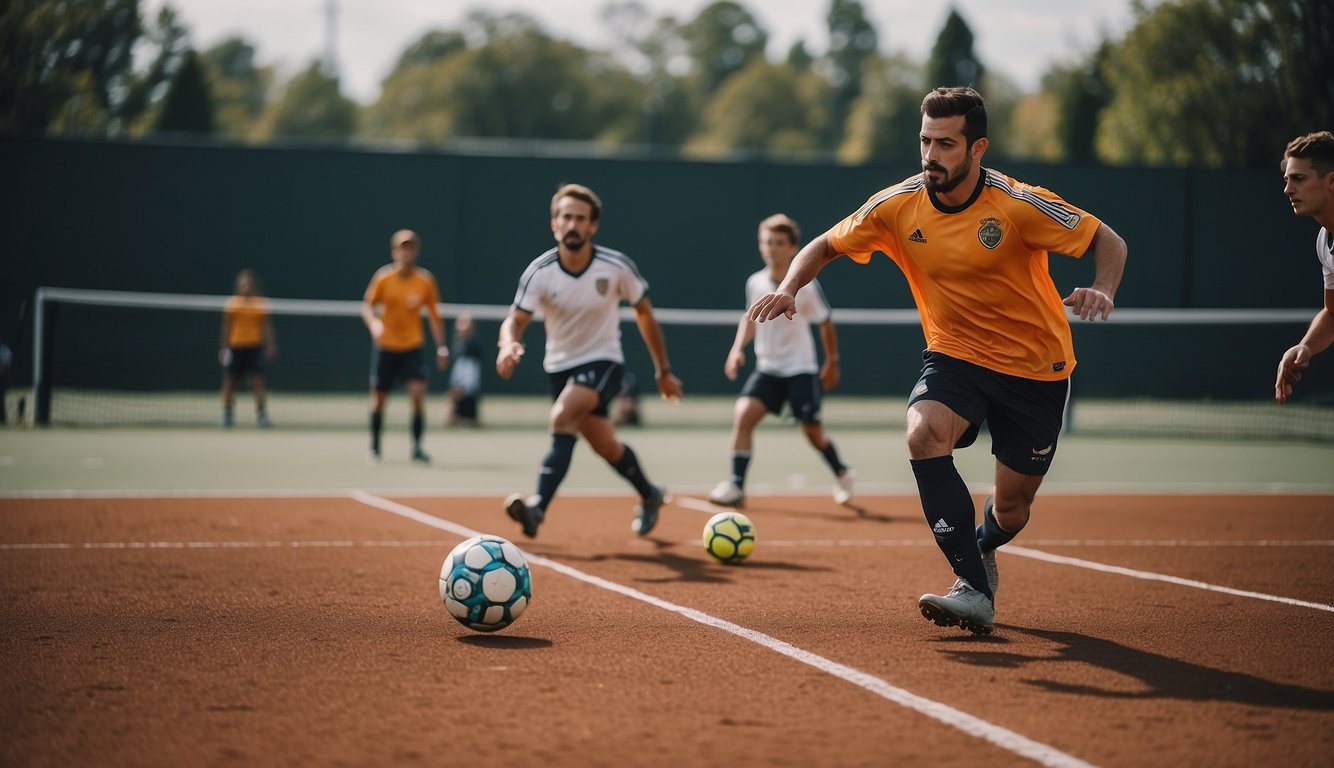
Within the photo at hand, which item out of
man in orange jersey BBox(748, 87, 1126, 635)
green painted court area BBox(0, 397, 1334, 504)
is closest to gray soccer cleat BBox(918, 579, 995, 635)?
man in orange jersey BBox(748, 87, 1126, 635)

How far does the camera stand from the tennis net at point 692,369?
2369 cm

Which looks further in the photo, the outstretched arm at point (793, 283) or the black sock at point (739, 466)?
the black sock at point (739, 466)

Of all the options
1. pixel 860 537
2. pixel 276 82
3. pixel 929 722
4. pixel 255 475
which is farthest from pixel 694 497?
pixel 276 82

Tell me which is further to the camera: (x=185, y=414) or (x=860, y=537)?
(x=185, y=414)

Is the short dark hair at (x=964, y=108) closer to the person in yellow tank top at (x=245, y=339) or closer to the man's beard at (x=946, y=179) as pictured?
the man's beard at (x=946, y=179)

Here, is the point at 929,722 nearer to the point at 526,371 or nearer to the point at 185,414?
the point at 185,414

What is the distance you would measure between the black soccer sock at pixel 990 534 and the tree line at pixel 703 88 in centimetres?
3475

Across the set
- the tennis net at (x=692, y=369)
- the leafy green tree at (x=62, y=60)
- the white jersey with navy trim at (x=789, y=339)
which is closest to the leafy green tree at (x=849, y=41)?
the leafy green tree at (x=62, y=60)

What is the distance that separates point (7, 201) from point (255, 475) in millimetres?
15338

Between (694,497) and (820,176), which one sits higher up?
(820,176)

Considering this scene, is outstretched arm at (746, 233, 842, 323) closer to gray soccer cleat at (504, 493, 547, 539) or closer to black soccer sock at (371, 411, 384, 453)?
gray soccer cleat at (504, 493, 547, 539)

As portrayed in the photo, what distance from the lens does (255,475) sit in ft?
44.2

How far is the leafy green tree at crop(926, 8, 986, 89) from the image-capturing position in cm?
6675

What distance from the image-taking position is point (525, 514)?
342 inches
